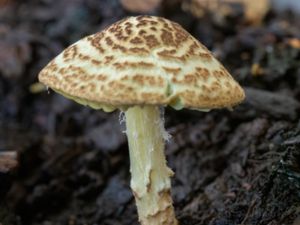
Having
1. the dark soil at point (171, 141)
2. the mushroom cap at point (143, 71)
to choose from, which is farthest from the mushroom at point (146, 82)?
the dark soil at point (171, 141)

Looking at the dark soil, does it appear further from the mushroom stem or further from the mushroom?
the mushroom

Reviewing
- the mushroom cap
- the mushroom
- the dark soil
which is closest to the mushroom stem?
the mushroom

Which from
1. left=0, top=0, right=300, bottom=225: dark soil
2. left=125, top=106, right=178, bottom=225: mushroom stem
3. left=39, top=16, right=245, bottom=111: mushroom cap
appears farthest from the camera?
left=0, top=0, right=300, bottom=225: dark soil

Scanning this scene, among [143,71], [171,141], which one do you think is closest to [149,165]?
[143,71]

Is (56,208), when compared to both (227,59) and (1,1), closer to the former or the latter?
(227,59)

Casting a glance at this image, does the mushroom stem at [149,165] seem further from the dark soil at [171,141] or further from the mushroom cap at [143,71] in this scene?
the dark soil at [171,141]

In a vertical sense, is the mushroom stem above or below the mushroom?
below

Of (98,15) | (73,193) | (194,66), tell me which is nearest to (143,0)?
(98,15)
